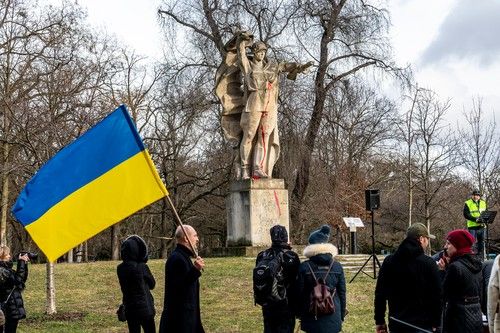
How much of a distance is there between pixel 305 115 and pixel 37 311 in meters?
16.0

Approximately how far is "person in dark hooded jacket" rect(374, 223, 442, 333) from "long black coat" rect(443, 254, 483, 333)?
0.72 feet

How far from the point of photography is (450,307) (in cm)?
749

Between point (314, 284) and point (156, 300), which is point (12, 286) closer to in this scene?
point (314, 284)

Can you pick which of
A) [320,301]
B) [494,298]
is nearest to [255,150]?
[320,301]

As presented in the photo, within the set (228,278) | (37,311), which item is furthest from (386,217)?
(37,311)

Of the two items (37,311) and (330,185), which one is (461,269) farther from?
(330,185)

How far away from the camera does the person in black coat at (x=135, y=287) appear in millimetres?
9359

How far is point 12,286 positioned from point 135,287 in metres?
1.99

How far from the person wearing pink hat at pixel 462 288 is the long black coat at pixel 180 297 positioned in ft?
7.87

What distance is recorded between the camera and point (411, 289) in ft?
23.9

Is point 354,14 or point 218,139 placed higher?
point 354,14

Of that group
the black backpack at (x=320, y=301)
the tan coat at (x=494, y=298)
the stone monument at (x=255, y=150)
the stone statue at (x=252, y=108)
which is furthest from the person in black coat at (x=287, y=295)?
the stone statue at (x=252, y=108)

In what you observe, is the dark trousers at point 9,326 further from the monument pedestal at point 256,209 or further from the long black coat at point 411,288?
the monument pedestal at point 256,209

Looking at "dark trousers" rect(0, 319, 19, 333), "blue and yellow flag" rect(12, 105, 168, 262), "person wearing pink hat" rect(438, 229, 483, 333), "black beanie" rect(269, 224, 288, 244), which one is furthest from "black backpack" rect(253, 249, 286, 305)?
"dark trousers" rect(0, 319, 19, 333)
